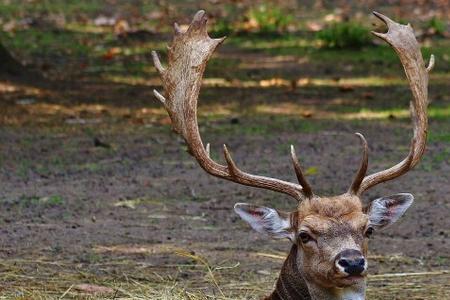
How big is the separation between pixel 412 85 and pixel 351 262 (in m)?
1.40

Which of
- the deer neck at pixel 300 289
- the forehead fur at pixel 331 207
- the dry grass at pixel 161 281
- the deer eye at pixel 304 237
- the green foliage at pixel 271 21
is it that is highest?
the forehead fur at pixel 331 207

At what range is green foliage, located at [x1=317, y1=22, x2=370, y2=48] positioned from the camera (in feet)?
60.5

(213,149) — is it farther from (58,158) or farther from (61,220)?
(61,220)

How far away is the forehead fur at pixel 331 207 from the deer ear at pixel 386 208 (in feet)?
0.34

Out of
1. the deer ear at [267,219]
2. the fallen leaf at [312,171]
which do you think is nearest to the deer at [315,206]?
the deer ear at [267,219]

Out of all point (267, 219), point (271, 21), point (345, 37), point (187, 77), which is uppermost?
point (187, 77)

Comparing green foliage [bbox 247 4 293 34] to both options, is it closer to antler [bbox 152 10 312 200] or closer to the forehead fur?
antler [bbox 152 10 312 200]

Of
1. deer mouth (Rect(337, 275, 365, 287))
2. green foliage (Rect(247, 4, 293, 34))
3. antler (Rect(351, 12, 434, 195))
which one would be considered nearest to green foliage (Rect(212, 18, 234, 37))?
green foliage (Rect(247, 4, 293, 34))

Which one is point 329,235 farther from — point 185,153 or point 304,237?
point 185,153

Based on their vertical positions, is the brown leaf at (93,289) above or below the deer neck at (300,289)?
below

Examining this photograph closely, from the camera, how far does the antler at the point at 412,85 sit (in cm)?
682

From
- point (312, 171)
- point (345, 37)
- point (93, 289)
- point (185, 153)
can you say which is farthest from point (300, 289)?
point (345, 37)

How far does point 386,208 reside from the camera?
21.8ft

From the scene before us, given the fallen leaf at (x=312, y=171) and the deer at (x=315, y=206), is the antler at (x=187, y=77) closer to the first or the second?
the deer at (x=315, y=206)
